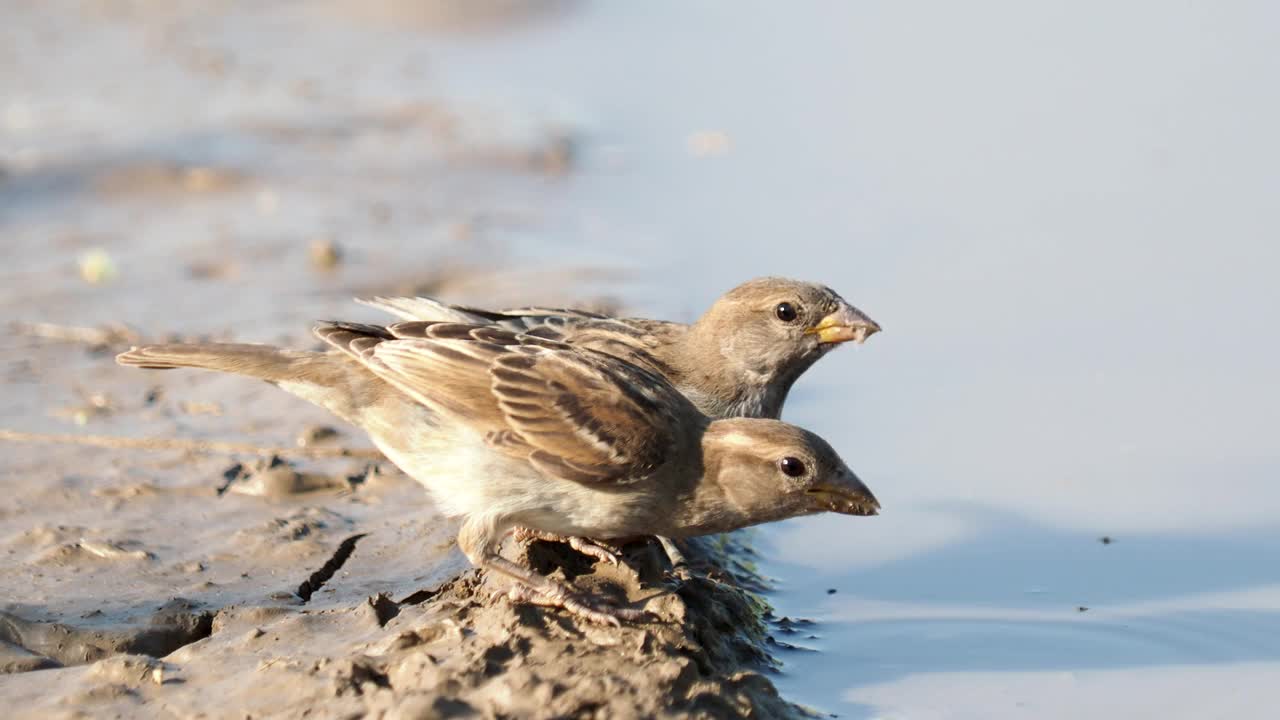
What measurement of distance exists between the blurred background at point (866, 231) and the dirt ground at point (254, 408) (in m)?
0.06

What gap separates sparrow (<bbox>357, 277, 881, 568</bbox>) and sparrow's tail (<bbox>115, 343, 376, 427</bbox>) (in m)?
Answer: 1.02

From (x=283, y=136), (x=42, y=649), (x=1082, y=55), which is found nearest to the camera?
(x=42, y=649)

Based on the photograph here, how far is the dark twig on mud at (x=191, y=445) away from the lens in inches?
304

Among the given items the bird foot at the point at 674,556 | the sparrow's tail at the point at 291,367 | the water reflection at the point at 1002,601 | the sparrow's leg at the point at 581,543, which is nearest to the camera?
the sparrow's leg at the point at 581,543

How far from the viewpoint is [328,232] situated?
11.4m

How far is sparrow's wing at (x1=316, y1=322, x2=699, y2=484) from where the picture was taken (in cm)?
580

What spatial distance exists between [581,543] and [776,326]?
1747 millimetres

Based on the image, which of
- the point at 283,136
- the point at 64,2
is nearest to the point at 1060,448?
the point at 283,136

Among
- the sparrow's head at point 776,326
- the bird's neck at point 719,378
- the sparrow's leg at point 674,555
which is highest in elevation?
the sparrow's head at point 776,326

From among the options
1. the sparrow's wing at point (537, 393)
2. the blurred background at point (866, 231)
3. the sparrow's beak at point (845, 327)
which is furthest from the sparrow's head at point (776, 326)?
the sparrow's wing at point (537, 393)

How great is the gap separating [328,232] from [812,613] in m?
5.64

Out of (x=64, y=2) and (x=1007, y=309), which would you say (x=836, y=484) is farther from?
(x=64, y=2)

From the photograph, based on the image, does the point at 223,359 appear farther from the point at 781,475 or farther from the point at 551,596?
the point at 781,475

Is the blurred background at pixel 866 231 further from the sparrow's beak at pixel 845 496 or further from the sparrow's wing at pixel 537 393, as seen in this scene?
the sparrow's wing at pixel 537 393
